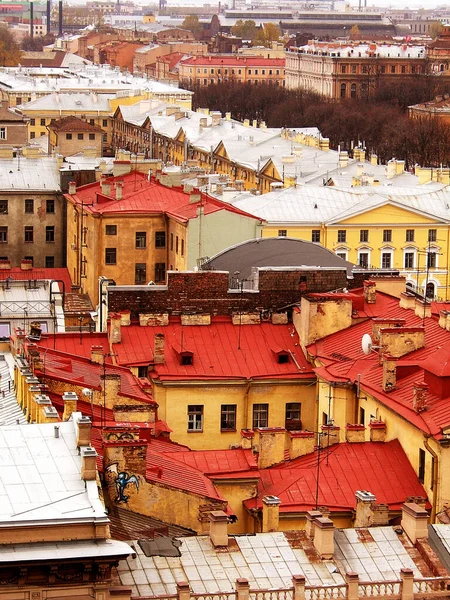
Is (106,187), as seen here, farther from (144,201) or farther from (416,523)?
(416,523)

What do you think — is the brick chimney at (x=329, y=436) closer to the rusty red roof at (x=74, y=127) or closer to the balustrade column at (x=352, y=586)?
the balustrade column at (x=352, y=586)

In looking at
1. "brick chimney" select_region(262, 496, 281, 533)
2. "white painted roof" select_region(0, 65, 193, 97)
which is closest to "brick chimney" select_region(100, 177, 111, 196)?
"brick chimney" select_region(262, 496, 281, 533)

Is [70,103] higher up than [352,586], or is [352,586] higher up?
[352,586]

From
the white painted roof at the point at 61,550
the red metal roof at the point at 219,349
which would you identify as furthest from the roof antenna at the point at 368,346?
the white painted roof at the point at 61,550

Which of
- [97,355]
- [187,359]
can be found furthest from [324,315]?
[97,355]

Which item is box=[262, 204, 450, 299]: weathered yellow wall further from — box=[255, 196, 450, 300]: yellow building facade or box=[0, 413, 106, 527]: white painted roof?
box=[0, 413, 106, 527]: white painted roof

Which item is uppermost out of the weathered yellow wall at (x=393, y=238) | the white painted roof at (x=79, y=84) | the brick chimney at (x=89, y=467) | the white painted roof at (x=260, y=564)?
the brick chimney at (x=89, y=467)
